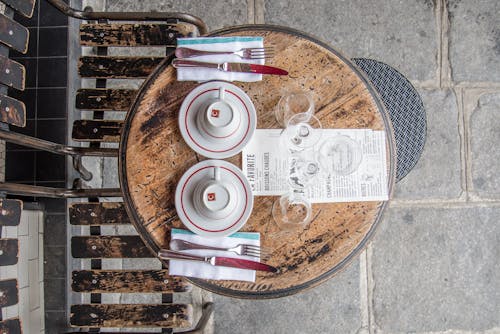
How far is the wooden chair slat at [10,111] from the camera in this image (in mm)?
1274

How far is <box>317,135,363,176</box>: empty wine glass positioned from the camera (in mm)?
1277

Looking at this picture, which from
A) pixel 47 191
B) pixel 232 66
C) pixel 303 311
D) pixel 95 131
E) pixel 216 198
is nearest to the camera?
pixel 216 198

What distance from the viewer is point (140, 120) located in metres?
1.29

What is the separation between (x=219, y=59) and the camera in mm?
1277

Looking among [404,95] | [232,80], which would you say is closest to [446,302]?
[404,95]

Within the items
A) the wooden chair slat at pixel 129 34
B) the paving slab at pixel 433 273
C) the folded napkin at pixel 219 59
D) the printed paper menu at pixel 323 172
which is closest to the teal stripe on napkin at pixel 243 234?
the printed paper menu at pixel 323 172

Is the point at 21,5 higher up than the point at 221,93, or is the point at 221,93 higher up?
the point at 21,5

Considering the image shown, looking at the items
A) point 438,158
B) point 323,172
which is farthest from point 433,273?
point 323,172

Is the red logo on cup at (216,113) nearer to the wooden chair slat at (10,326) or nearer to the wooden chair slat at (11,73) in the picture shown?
the wooden chair slat at (11,73)

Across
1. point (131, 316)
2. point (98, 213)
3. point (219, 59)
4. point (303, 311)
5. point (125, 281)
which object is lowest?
point (303, 311)

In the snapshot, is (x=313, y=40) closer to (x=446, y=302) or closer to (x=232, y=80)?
(x=232, y=80)

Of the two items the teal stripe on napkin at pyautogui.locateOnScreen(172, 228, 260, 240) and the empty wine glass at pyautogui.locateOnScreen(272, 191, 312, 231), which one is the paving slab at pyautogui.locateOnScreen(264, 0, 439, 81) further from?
the teal stripe on napkin at pyautogui.locateOnScreen(172, 228, 260, 240)

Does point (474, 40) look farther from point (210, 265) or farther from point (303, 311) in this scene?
point (210, 265)

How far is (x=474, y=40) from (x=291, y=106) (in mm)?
1204
